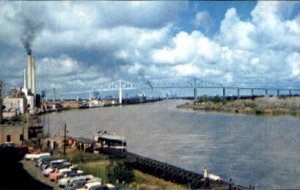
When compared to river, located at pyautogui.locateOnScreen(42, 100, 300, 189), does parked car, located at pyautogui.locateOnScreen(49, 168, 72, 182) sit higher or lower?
higher

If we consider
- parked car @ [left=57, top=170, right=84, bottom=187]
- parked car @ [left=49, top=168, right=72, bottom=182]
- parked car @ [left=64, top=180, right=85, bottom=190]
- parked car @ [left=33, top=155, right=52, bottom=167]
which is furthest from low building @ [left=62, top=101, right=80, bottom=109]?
parked car @ [left=64, top=180, right=85, bottom=190]

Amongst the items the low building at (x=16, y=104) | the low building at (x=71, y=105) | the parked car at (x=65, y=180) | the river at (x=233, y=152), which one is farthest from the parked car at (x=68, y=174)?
the low building at (x=71, y=105)

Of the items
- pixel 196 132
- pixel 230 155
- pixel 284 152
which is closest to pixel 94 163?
pixel 230 155

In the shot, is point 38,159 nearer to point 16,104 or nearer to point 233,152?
point 233,152

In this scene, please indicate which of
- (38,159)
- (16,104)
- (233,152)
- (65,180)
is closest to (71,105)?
(16,104)

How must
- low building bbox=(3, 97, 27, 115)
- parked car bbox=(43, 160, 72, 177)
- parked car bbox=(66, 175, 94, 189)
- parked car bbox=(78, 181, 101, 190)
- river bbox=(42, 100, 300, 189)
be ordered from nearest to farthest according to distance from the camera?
1. parked car bbox=(78, 181, 101, 190)
2. parked car bbox=(66, 175, 94, 189)
3. parked car bbox=(43, 160, 72, 177)
4. river bbox=(42, 100, 300, 189)
5. low building bbox=(3, 97, 27, 115)

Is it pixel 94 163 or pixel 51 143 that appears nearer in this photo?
pixel 94 163

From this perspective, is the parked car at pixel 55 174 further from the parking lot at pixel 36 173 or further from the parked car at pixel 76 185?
the parked car at pixel 76 185

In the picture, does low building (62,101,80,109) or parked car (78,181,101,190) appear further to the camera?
low building (62,101,80,109)

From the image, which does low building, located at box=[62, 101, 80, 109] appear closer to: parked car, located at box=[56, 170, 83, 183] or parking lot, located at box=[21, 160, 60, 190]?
parking lot, located at box=[21, 160, 60, 190]

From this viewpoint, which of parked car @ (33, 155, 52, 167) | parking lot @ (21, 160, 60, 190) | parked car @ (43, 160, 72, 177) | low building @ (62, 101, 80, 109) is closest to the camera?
parking lot @ (21, 160, 60, 190)

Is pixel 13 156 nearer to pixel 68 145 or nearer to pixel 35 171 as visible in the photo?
pixel 35 171
